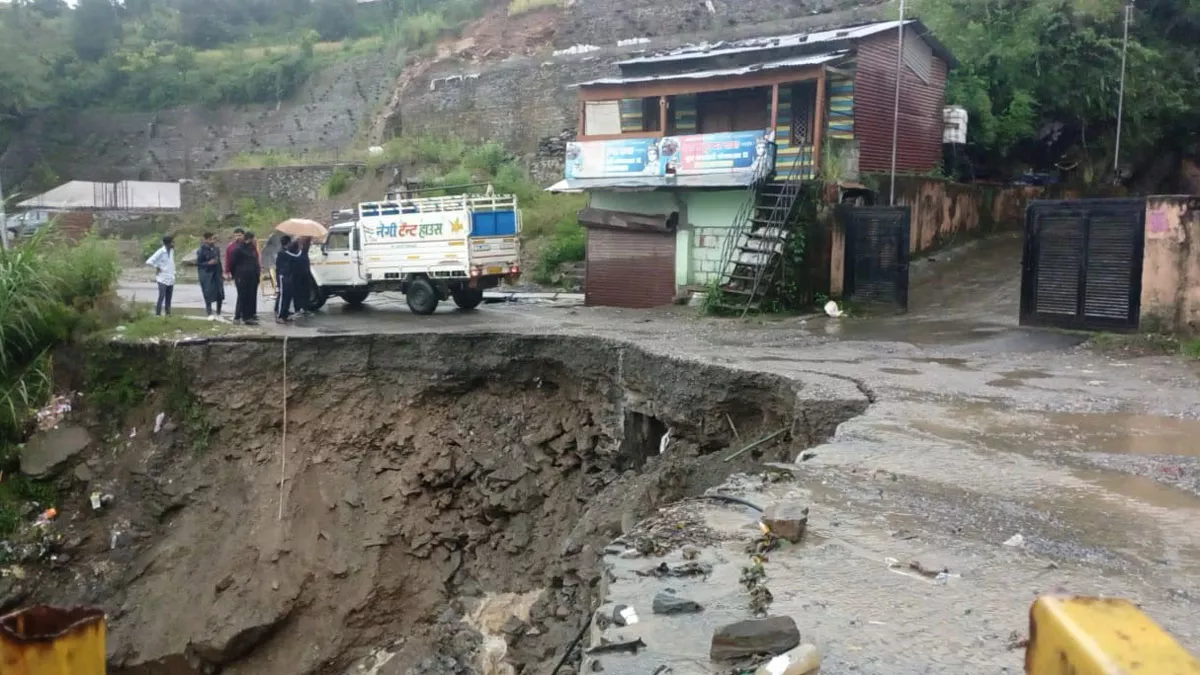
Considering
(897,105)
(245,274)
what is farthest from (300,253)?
(897,105)

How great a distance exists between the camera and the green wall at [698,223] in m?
16.8

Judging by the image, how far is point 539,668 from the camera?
24.9 feet

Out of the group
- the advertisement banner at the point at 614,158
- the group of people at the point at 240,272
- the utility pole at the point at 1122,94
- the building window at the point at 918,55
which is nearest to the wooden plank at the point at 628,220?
the advertisement banner at the point at 614,158

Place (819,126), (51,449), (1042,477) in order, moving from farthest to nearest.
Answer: (819,126) → (51,449) → (1042,477)

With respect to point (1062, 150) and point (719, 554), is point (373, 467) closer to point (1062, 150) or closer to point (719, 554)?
point (719, 554)

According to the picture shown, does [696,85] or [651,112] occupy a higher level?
[696,85]

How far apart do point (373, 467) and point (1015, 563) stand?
8.90m

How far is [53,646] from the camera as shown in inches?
69.8

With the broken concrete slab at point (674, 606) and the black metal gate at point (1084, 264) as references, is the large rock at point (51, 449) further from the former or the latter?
the black metal gate at point (1084, 264)

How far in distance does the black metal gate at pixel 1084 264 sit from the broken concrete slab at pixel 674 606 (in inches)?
385

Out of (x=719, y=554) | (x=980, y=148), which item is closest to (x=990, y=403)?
(x=719, y=554)

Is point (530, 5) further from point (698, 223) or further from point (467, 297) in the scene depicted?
point (467, 297)

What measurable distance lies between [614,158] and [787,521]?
14101 mm

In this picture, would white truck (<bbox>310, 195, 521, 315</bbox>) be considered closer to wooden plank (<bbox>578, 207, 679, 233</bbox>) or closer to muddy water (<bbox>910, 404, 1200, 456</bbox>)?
wooden plank (<bbox>578, 207, 679, 233</bbox>)
